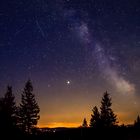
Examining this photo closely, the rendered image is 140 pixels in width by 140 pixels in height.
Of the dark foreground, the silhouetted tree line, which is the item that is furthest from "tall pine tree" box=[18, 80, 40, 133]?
the dark foreground

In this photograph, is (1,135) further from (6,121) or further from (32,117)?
(32,117)

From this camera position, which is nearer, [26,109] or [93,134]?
[93,134]

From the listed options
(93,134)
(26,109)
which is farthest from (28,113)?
(93,134)

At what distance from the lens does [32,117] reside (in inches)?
2336

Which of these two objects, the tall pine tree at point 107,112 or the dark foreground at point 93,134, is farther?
the tall pine tree at point 107,112

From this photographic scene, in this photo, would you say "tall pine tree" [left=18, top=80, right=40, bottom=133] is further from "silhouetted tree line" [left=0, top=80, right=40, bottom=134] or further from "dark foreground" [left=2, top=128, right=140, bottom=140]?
"dark foreground" [left=2, top=128, right=140, bottom=140]

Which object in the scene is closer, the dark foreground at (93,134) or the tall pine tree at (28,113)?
the dark foreground at (93,134)

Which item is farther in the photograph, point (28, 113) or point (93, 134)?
point (28, 113)

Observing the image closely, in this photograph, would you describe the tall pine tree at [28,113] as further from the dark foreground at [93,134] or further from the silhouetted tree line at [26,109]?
the dark foreground at [93,134]

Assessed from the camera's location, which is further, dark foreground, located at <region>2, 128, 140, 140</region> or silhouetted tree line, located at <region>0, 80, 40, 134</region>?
silhouetted tree line, located at <region>0, 80, 40, 134</region>

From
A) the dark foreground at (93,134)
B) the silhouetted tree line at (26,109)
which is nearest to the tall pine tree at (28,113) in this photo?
the silhouetted tree line at (26,109)

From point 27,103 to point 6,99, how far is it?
16.9ft

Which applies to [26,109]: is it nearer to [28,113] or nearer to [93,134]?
[28,113]

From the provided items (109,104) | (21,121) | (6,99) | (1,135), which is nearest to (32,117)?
(21,121)
